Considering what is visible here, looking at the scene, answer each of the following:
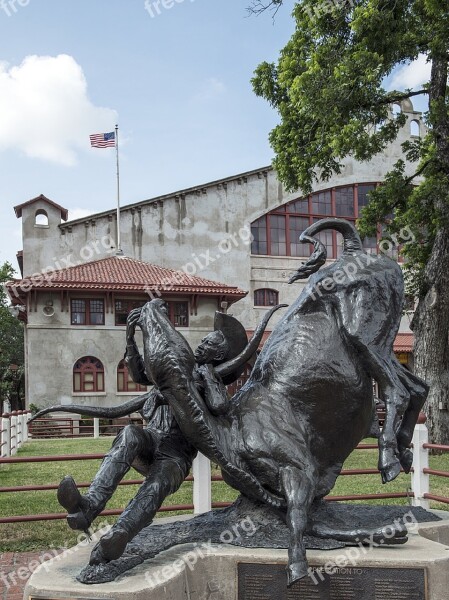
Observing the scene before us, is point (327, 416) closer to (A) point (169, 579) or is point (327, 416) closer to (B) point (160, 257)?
(A) point (169, 579)

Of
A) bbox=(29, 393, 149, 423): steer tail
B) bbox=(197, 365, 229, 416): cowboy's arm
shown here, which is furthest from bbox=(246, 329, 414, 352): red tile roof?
bbox=(197, 365, 229, 416): cowboy's arm

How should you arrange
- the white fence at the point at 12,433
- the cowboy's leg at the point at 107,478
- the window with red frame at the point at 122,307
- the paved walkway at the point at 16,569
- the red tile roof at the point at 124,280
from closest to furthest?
the cowboy's leg at the point at 107,478, the paved walkway at the point at 16,569, the white fence at the point at 12,433, the red tile roof at the point at 124,280, the window with red frame at the point at 122,307

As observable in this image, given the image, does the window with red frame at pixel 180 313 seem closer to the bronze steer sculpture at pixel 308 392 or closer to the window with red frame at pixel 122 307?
the window with red frame at pixel 122 307

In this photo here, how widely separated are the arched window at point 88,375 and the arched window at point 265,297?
8062 mm

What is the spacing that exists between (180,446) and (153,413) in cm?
27

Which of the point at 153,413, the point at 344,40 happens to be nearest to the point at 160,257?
the point at 344,40

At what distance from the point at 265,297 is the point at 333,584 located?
2664cm

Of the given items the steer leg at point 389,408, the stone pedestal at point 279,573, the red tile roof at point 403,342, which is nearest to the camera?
the stone pedestal at point 279,573

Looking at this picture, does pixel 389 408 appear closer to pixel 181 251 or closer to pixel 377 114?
pixel 377 114

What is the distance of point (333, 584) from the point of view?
10.9 feet

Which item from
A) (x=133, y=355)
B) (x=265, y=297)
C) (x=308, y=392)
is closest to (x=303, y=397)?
(x=308, y=392)

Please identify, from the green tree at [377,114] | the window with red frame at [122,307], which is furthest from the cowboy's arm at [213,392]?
the window with red frame at [122,307]

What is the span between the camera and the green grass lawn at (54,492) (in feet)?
24.6

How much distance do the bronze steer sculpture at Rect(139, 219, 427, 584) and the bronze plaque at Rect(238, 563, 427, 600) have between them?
20 centimetres
